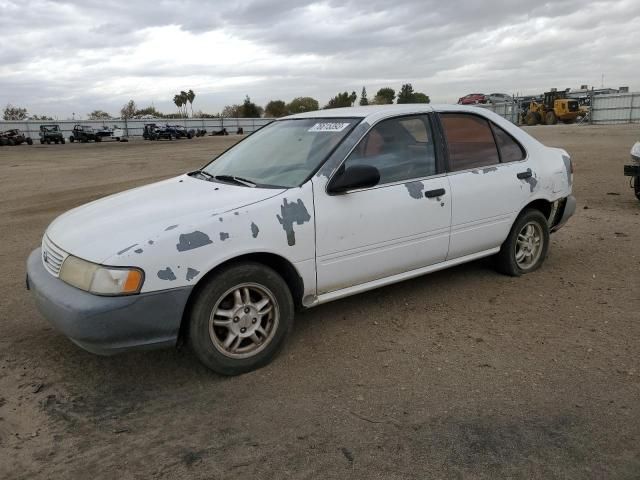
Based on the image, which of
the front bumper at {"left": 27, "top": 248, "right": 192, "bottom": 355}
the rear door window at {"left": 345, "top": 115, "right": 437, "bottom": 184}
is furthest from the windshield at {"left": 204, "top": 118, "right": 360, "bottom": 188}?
the front bumper at {"left": 27, "top": 248, "right": 192, "bottom": 355}

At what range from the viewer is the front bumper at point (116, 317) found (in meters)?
2.93

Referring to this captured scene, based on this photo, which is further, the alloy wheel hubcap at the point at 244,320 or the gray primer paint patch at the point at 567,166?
the gray primer paint patch at the point at 567,166

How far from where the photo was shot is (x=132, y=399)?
3.23 m

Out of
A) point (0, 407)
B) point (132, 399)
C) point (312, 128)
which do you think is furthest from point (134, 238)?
point (312, 128)

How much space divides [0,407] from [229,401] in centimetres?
132

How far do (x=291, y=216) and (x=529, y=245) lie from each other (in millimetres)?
2744

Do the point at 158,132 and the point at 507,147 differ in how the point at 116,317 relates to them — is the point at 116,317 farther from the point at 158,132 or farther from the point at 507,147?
the point at 158,132

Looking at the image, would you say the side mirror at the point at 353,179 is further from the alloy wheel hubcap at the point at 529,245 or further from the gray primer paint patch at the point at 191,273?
the alloy wheel hubcap at the point at 529,245

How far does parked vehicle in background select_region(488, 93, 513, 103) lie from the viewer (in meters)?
45.8

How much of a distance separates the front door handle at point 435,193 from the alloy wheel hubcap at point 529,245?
47.6 inches

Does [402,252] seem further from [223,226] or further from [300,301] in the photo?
[223,226]

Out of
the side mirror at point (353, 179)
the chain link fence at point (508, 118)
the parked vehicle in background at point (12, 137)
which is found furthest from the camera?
the parked vehicle in background at point (12, 137)

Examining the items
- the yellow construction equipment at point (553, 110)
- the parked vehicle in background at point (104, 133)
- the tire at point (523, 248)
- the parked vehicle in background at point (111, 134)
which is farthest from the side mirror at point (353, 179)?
the parked vehicle in background at point (104, 133)

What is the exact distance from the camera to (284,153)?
13.6 ft
